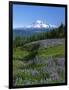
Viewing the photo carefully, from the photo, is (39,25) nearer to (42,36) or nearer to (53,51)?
(42,36)

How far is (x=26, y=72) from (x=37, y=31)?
49 centimetres

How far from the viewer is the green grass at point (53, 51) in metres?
2.62

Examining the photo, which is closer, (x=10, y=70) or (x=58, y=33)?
(x=10, y=70)

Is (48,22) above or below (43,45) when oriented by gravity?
above

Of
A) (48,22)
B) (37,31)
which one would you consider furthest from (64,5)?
(37,31)

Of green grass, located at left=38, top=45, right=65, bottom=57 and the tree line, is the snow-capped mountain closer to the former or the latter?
the tree line

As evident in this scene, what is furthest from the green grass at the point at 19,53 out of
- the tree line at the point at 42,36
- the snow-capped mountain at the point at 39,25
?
the snow-capped mountain at the point at 39,25

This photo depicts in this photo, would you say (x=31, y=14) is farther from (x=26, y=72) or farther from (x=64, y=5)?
(x=26, y=72)

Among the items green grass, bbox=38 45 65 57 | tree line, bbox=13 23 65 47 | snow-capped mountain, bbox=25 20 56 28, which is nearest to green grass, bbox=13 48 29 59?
tree line, bbox=13 23 65 47

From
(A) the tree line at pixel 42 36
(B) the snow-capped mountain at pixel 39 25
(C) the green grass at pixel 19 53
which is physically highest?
(B) the snow-capped mountain at pixel 39 25

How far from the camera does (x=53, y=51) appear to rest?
2662 millimetres

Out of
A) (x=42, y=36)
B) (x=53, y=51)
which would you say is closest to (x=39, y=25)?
(x=42, y=36)

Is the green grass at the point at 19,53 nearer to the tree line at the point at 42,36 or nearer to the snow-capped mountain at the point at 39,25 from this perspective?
the tree line at the point at 42,36

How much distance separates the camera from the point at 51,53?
2656mm
